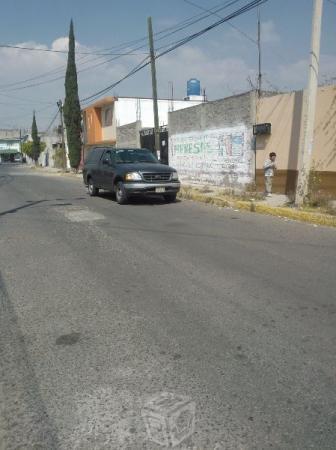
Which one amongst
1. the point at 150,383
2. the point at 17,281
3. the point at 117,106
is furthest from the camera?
the point at 117,106

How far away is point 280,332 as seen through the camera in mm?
3941

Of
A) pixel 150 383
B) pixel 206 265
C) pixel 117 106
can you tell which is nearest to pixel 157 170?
pixel 206 265

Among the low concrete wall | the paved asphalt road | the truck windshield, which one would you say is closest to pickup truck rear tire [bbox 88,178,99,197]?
the truck windshield

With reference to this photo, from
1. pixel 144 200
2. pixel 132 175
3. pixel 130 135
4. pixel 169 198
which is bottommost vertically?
pixel 144 200

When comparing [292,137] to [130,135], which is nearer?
[292,137]

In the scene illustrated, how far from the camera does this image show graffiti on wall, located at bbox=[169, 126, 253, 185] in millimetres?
16312

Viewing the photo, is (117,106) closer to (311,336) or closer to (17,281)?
(17,281)

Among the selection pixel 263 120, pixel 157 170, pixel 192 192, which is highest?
pixel 263 120

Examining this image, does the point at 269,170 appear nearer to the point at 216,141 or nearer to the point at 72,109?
the point at 216,141

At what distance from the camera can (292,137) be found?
13.7 m

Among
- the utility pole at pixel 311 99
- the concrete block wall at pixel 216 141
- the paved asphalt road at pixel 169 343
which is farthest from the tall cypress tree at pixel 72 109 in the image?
the paved asphalt road at pixel 169 343

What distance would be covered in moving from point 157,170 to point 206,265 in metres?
7.07

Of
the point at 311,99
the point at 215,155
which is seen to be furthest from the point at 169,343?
the point at 215,155

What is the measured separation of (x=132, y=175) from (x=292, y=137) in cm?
516
